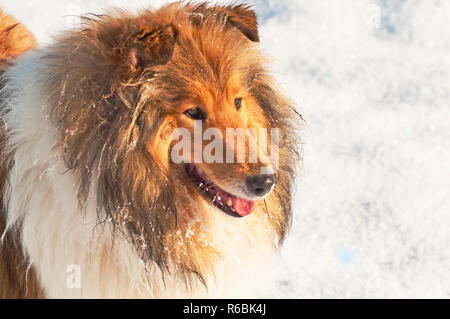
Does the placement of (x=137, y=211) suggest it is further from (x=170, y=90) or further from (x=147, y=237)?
(x=170, y=90)

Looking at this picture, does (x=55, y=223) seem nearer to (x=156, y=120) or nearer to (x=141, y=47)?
(x=156, y=120)

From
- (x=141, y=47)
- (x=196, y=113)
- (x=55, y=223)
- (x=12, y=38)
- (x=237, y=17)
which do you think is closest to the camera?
(x=141, y=47)

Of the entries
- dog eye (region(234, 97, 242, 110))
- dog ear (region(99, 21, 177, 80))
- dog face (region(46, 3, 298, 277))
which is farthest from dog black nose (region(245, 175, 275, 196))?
dog ear (region(99, 21, 177, 80))

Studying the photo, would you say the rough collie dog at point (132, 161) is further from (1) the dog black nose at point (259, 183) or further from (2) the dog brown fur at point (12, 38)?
(2) the dog brown fur at point (12, 38)

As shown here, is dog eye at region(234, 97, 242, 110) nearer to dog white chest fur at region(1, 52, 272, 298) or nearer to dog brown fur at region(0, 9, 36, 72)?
dog white chest fur at region(1, 52, 272, 298)

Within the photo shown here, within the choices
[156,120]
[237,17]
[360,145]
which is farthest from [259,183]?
[360,145]

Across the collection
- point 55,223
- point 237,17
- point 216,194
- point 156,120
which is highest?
point 237,17

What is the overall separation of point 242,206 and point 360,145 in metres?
3.90

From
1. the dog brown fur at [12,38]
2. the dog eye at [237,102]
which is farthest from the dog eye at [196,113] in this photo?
the dog brown fur at [12,38]

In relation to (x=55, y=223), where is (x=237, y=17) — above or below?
above

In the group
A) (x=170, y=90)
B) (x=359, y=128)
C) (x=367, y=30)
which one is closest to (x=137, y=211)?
(x=170, y=90)

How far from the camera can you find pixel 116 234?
9.17ft

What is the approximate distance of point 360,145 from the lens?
6.44 meters

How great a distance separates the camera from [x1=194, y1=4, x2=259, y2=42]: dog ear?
3018mm
